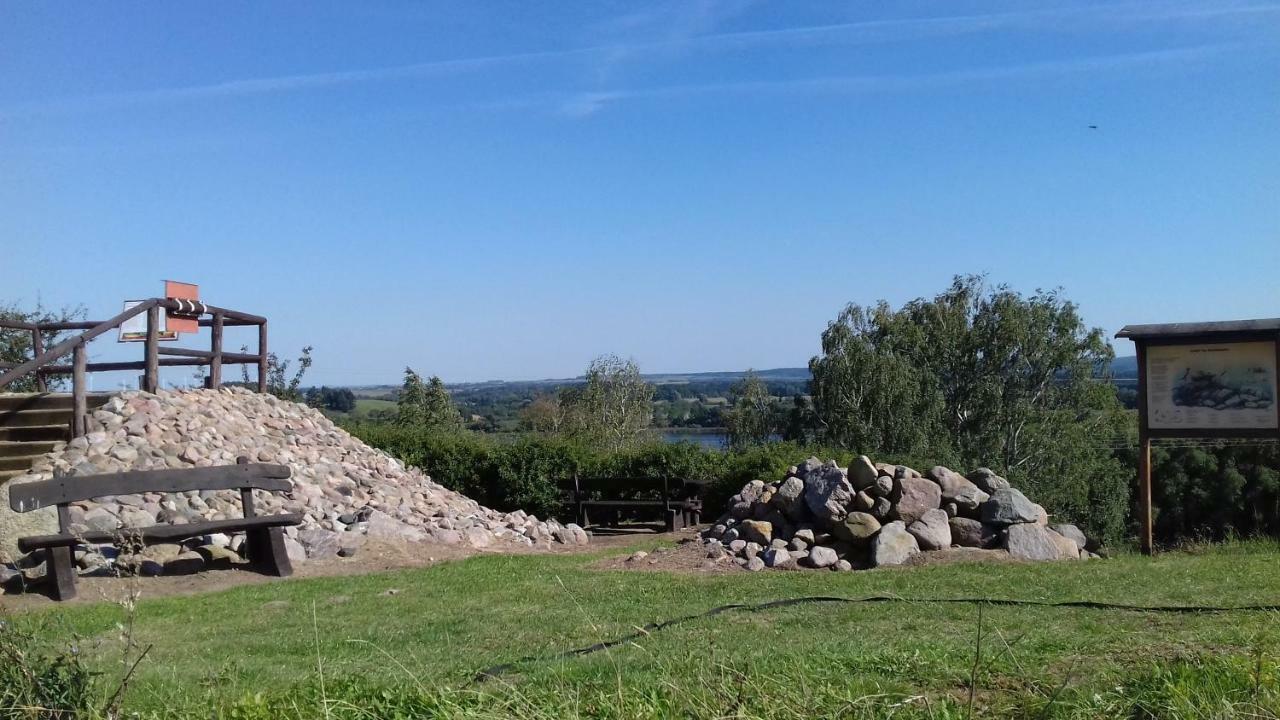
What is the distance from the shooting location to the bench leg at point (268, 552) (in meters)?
11.0

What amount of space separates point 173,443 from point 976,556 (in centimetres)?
1016

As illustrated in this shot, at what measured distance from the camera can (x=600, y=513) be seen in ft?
59.9

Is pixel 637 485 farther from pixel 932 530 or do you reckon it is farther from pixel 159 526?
pixel 159 526

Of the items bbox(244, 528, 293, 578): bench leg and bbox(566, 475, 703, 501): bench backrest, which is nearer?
bbox(244, 528, 293, 578): bench leg

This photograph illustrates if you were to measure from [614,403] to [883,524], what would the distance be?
35.6m

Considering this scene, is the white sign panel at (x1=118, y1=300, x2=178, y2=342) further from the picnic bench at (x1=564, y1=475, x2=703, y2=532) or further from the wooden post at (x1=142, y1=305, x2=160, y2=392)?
the picnic bench at (x1=564, y1=475, x2=703, y2=532)

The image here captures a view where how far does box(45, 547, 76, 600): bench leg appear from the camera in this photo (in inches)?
375

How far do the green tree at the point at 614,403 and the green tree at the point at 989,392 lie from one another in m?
9.26

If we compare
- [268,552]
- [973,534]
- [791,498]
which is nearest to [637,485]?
[791,498]

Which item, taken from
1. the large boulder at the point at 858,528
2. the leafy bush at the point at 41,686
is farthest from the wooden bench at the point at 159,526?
the large boulder at the point at 858,528

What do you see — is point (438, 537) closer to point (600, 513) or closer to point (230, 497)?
point (230, 497)

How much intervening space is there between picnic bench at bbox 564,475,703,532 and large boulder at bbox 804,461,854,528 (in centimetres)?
428

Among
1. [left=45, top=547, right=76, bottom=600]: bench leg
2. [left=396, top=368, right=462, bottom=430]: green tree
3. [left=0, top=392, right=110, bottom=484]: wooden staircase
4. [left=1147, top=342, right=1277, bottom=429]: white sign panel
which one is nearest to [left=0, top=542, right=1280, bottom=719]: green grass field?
[left=45, top=547, right=76, bottom=600]: bench leg

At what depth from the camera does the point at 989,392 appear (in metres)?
41.0
